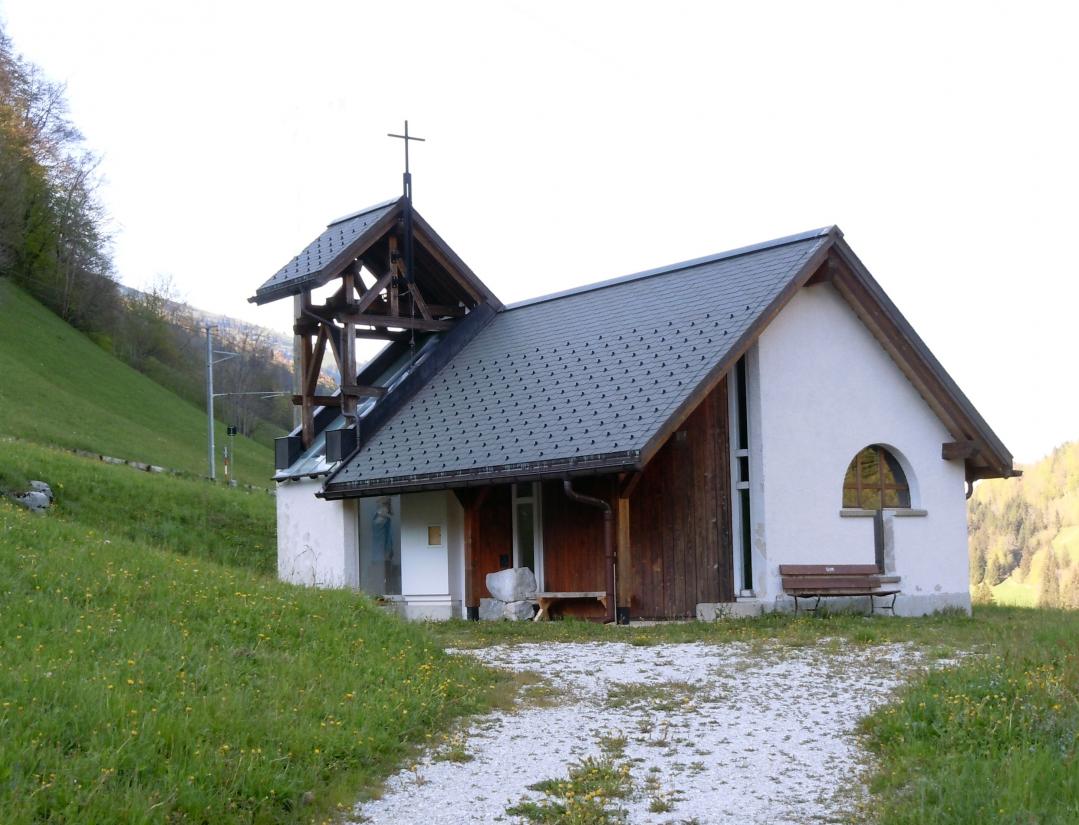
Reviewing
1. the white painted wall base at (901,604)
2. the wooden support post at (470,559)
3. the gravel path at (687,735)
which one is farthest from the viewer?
the wooden support post at (470,559)

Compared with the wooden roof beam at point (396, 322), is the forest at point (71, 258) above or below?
above

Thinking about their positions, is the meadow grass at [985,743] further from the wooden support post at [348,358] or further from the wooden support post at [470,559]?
the wooden support post at [348,358]

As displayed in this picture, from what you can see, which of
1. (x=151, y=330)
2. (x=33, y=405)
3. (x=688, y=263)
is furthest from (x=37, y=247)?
(x=688, y=263)

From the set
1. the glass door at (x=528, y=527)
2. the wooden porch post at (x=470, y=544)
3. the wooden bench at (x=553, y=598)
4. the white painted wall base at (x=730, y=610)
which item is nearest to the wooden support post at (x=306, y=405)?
the wooden porch post at (x=470, y=544)

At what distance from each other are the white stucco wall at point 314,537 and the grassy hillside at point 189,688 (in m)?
6.75

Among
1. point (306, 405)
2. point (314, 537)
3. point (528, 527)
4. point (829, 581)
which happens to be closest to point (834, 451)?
point (829, 581)

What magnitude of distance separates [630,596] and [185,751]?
10.5 meters

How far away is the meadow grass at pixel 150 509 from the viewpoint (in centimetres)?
2381

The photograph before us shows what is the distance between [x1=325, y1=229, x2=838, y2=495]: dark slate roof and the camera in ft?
52.5

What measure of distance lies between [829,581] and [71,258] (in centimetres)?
5355

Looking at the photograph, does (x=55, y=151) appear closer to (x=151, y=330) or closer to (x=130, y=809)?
(x=151, y=330)

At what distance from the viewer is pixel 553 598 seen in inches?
686

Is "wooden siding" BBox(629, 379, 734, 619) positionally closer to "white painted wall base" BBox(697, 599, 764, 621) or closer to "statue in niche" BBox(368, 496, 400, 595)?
"white painted wall base" BBox(697, 599, 764, 621)

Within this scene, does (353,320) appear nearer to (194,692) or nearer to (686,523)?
(686,523)
